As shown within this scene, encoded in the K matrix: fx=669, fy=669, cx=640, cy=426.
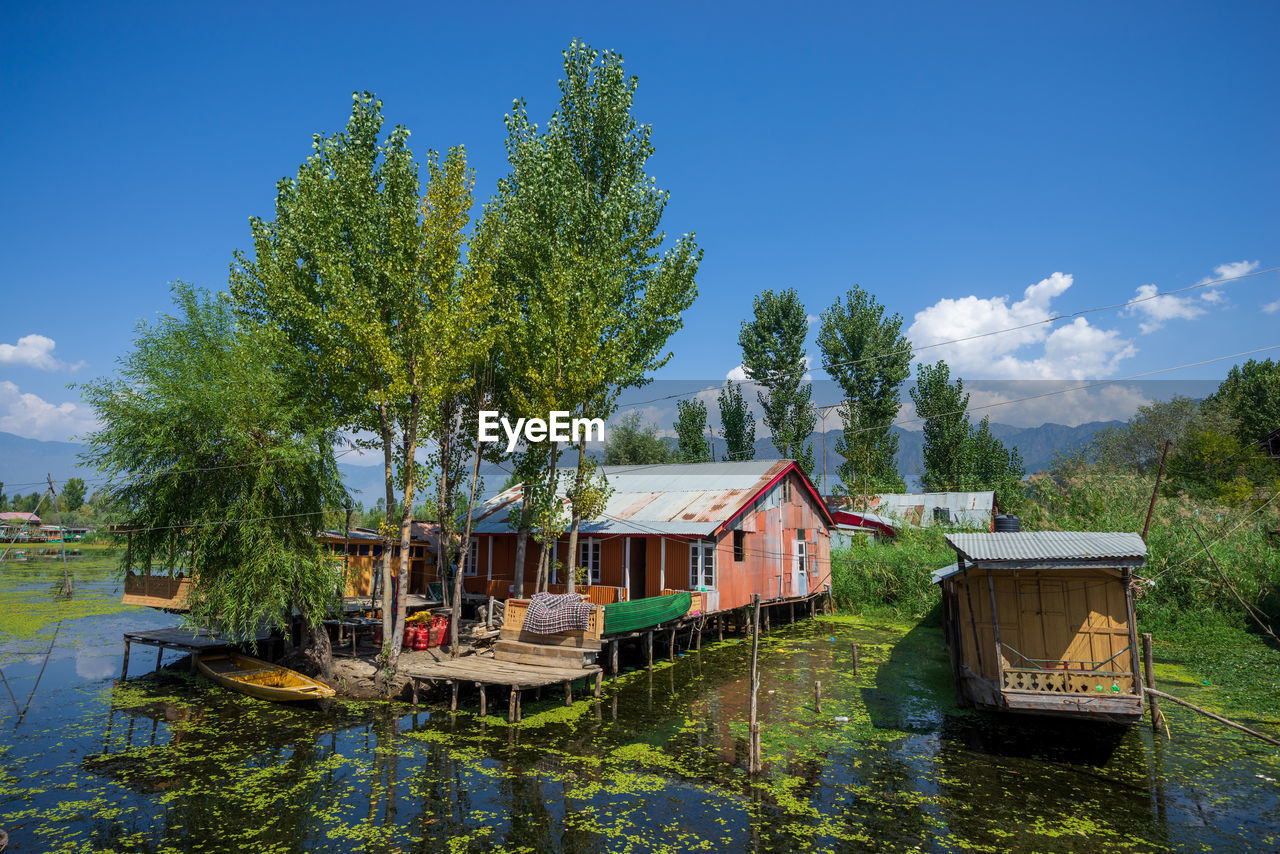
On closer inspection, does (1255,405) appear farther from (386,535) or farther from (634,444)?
(386,535)

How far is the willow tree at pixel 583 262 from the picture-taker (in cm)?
2339

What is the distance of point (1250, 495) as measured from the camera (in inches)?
1875

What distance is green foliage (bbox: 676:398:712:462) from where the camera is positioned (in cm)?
6166

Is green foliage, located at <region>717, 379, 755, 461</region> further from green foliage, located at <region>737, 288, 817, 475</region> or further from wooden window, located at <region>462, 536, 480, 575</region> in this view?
wooden window, located at <region>462, 536, 480, 575</region>

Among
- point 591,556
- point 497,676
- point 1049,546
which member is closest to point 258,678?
point 497,676

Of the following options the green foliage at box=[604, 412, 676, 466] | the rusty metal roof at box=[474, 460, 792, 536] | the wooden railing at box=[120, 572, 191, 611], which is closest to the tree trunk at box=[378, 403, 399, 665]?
the wooden railing at box=[120, 572, 191, 611]

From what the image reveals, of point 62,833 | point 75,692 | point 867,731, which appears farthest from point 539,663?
point 75,692

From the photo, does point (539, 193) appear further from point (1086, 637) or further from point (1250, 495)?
point (1250, 495)

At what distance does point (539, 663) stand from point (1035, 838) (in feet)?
42.8

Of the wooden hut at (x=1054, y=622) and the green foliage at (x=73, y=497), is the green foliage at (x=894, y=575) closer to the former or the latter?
the wooden hut at (x=1054, y=622)

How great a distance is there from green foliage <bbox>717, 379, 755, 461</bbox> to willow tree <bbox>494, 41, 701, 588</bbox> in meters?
33.0

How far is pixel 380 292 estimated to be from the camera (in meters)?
20.9

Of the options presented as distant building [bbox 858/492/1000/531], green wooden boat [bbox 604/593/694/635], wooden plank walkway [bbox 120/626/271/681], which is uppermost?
distant building [bbox 858/492/1000/531]

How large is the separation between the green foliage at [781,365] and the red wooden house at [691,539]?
60.6 ft
